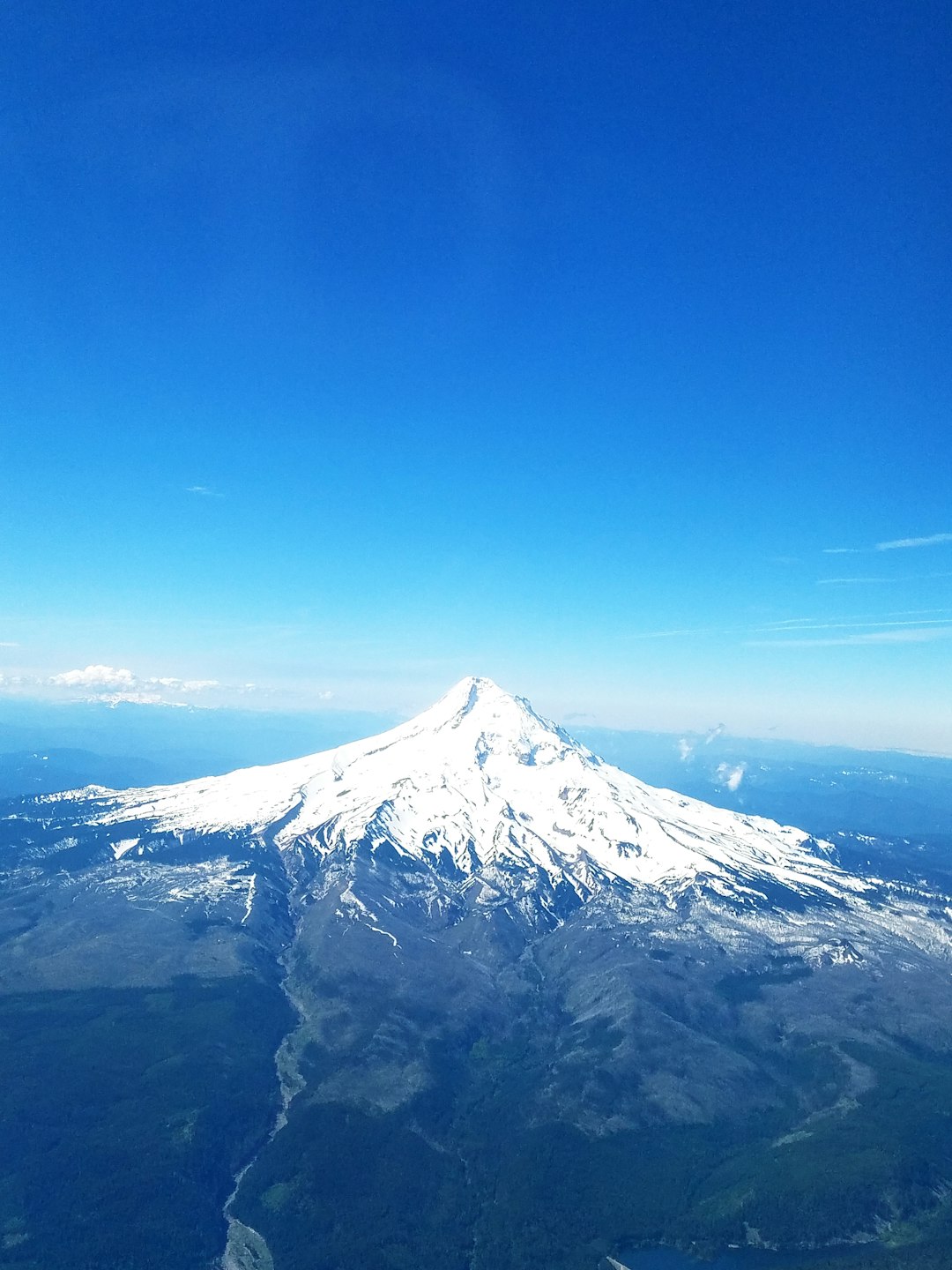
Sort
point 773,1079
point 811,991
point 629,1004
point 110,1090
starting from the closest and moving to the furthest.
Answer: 1. point 110,1090
2. point 773,1079
3. point 629,1004
4. point 811,991

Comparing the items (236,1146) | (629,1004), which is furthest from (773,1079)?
(236,1146)

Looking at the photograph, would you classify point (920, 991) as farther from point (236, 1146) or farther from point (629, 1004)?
point (236, 1146)

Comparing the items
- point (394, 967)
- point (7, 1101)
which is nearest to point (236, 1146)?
point (7, 1101)

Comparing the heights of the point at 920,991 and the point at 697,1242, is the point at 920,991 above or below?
above

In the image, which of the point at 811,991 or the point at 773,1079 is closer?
the point at 773,1079

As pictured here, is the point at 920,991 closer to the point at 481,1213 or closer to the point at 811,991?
the point at 811,991

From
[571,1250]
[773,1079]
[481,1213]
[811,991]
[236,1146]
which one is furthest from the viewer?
[811,991]
